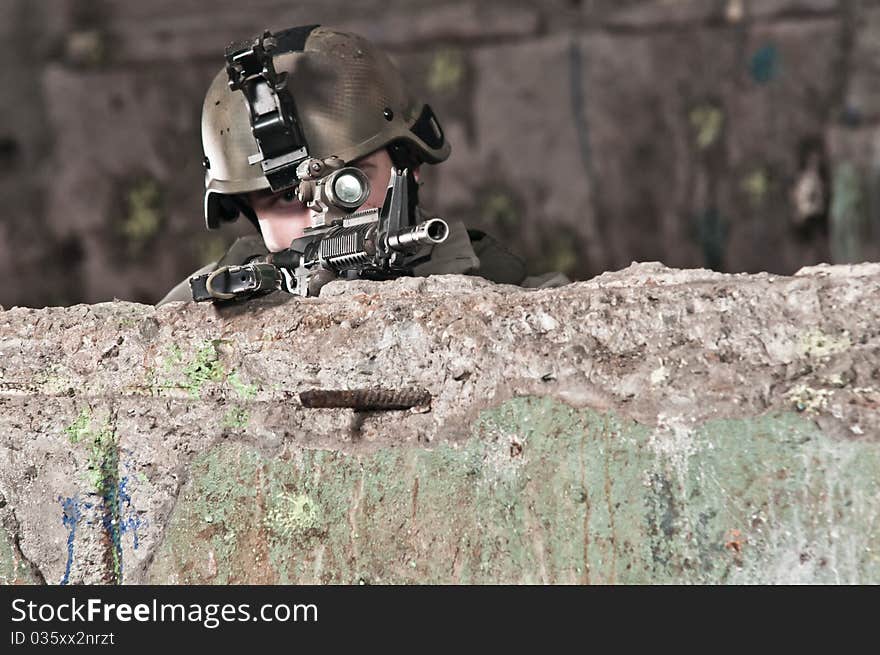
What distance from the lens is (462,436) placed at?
120 centimetres

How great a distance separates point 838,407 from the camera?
1.05 m

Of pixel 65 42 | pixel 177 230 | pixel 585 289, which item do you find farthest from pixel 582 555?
pixel 65 42

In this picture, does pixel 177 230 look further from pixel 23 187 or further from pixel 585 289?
pixel 585 289

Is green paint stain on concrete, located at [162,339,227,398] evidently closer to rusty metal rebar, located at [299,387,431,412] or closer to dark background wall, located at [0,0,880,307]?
rusty metal rebar, located at [299,387,431,412]

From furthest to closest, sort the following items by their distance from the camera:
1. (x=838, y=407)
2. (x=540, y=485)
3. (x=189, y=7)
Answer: (x=189, y=7)
(x=540, y=485)
(x=838, y=407)

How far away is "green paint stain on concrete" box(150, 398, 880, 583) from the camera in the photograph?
3.44 ft

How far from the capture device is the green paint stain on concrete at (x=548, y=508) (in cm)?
105

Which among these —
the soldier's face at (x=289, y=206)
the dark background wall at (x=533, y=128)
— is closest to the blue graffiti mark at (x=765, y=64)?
the dark background wall at (x=533, y=128)

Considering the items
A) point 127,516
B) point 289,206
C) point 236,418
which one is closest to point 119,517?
point 127,516

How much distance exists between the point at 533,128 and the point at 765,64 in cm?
70

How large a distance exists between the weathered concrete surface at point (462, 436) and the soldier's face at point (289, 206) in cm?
35

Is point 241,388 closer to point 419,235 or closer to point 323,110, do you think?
point 419,235

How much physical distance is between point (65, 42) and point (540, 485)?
3.44m
